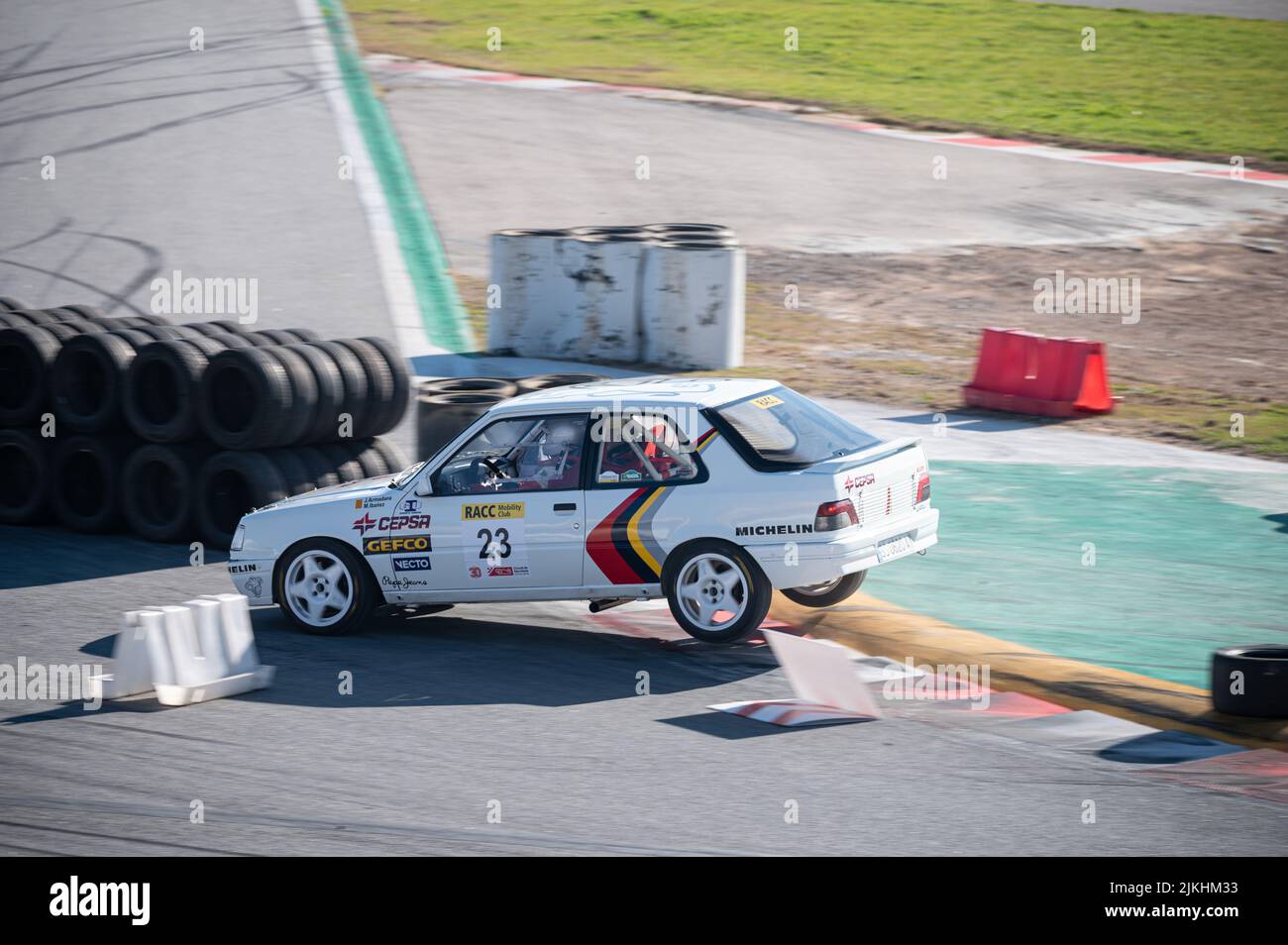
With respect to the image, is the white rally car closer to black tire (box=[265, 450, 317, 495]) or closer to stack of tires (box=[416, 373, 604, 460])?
black tire (box=[265, 450, 317, 495])

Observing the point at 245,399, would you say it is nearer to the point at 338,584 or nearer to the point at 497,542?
the point at 338,584

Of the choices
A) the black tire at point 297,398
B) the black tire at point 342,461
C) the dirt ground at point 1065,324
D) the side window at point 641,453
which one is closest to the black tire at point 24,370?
the black tire at point 297,398

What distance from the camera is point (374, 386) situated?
12.3m

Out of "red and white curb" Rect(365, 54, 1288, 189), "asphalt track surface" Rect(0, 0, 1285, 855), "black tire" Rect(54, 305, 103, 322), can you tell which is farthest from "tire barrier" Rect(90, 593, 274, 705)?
"red and white curb" Rect(365, 54, 1288, 189)

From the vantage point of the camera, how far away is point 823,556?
9.01m

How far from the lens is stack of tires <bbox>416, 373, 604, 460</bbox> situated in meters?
12.0

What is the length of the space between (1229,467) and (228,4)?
1272 inches

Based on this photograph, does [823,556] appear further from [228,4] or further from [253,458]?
[228,4]

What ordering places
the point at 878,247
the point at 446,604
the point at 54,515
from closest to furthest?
the point at 446,604
the point at 54,515
the point at 878,247

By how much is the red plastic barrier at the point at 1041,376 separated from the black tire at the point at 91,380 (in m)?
8.43

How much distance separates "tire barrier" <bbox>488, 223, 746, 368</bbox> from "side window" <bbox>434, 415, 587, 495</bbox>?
800cm

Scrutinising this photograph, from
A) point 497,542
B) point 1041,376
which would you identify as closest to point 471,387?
point 497,542

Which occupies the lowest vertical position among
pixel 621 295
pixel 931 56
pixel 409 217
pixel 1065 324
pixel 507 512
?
pixel 507 512
